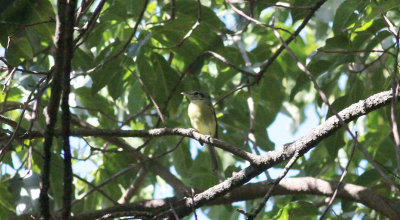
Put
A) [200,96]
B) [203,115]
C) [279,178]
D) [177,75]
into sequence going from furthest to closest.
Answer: [203,115]
[200,96]
[177,75]
[279,178]

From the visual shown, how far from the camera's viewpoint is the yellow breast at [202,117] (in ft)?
18.6

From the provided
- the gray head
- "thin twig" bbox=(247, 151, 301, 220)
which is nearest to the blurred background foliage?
the gray head

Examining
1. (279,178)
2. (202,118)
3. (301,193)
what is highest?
(202,118)

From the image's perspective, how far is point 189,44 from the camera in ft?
14.0

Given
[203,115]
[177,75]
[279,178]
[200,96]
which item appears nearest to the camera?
[279,178]

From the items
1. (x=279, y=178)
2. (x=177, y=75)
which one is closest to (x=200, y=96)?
(x=177, y=75)

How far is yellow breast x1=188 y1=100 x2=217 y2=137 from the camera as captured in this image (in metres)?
5.66

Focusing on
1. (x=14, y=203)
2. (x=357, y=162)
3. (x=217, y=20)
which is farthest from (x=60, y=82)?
(x=357, y=162)

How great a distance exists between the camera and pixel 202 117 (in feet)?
18.9

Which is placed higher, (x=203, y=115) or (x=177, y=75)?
(x=203, y=115)

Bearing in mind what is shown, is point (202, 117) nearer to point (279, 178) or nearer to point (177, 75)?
point (177, 75)

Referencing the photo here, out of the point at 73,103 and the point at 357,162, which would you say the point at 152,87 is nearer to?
the point at 73,103

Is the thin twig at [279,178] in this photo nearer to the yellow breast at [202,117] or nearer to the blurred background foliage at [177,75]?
the blurred background foliage at [177,75]

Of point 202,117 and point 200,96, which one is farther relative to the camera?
point 202,117
